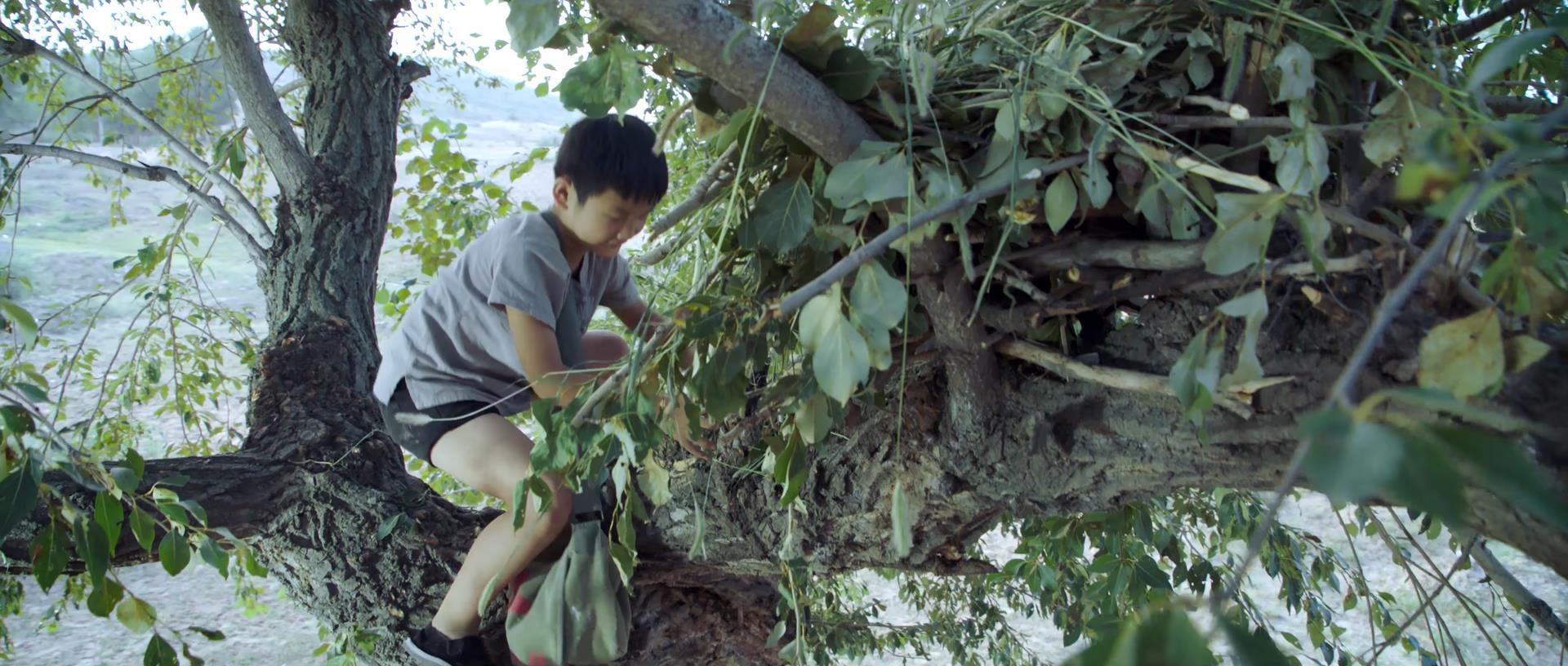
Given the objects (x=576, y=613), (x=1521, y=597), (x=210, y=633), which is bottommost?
(x=1521, y=597)

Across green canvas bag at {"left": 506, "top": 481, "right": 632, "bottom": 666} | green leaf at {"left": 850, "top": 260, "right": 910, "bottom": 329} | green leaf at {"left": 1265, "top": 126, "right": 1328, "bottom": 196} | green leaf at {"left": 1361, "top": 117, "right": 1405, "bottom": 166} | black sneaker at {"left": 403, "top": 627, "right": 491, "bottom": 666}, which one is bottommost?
black sneaker at {"left": 403, "top": 627, "right": 491, "bottom": 666}

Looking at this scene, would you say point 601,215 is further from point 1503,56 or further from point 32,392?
point 1503,56

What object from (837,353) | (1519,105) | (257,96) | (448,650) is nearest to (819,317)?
(837,353)

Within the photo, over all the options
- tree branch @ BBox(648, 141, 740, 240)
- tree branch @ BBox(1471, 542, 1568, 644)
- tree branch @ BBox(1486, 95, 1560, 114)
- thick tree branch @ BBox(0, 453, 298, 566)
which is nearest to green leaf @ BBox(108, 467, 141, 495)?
thick tree branch @ BBox(0, 453, 298, 566)

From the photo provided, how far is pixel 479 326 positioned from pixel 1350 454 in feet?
3.70

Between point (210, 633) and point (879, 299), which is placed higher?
point (879, 299)

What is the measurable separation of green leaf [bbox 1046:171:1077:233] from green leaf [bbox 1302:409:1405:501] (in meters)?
0.41

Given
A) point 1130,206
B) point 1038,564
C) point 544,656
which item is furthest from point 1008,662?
point 1130,206

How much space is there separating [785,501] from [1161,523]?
84 cm

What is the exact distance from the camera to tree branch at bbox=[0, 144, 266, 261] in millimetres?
1471

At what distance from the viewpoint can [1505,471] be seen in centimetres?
25

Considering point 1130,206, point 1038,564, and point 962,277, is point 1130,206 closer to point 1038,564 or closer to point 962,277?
point 962,277

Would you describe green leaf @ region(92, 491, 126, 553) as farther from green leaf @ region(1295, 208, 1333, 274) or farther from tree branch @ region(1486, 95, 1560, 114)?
tree branch @ region(1486, 95, 1560, 114)

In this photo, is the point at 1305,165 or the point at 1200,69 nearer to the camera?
the point at 1305,165
